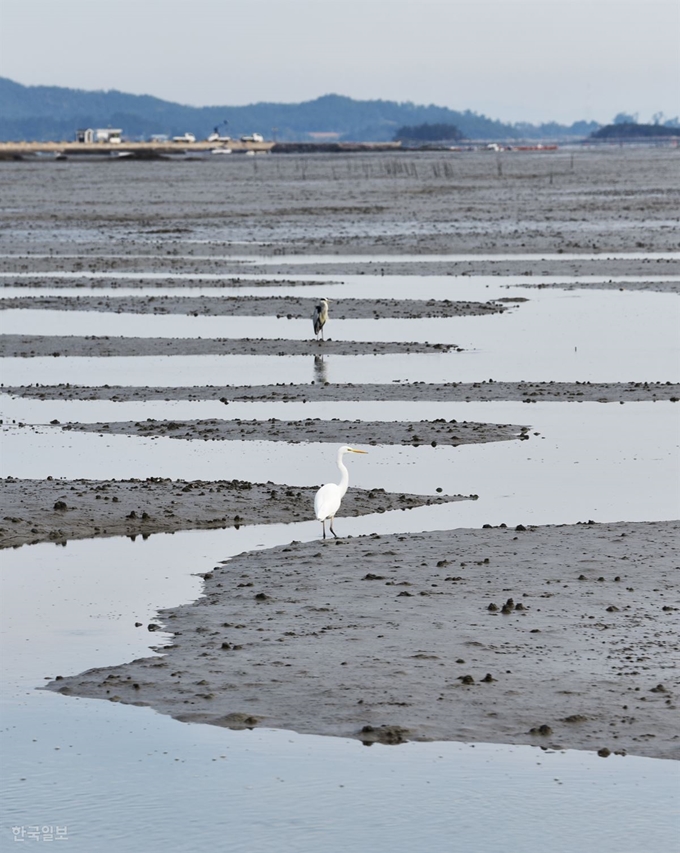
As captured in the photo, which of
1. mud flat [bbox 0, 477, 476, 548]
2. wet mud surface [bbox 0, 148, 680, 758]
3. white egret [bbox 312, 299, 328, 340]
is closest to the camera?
wet mud surface [bbox 0, 148, 680, 758]

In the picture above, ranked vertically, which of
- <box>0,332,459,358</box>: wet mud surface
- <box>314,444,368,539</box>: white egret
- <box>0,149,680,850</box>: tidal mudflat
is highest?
<box>314,444,368,539</box>: white egret

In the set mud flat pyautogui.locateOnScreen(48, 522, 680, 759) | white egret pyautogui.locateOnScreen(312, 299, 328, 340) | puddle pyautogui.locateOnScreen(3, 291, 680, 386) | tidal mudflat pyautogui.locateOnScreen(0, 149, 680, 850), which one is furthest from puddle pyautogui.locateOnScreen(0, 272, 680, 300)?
mud flat pyautogui.locateOnScreen(48, 522, 680, 759)

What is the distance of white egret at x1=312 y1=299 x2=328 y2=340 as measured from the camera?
28109mm

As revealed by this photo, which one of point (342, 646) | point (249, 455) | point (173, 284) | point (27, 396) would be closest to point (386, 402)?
point (249, 455)

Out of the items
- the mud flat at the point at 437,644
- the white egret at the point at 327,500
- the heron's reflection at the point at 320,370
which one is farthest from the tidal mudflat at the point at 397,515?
the white egret at the point at 327,500

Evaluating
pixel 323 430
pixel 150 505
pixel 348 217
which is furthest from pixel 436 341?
pixel 348 217

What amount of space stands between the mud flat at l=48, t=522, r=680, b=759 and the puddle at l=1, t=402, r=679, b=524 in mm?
1137

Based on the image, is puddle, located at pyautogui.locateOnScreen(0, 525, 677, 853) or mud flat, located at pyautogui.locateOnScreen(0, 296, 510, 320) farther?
mud flat, located at pyautogui.locateOnScreen(0, 296, 510, 320)

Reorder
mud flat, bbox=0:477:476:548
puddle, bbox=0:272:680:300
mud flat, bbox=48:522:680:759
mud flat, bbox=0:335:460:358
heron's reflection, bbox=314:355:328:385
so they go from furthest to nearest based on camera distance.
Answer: puddle, bbox=0:272:680:300 < mud flat, bbox=0:335:460:358 < heron's reflection, bbox=314:355:328:385 < mud flat, bbox=0:477:476:548 < mud flat, bbox=48:522:680:759

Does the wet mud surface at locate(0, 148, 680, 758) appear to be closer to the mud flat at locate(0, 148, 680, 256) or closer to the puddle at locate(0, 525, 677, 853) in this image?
the puddle at locate(0, 525, 677, 853)

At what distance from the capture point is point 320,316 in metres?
28.3

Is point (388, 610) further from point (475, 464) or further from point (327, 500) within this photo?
point (475, 464)

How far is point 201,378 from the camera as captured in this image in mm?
24750

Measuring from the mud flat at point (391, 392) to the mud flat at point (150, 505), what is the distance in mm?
5968
